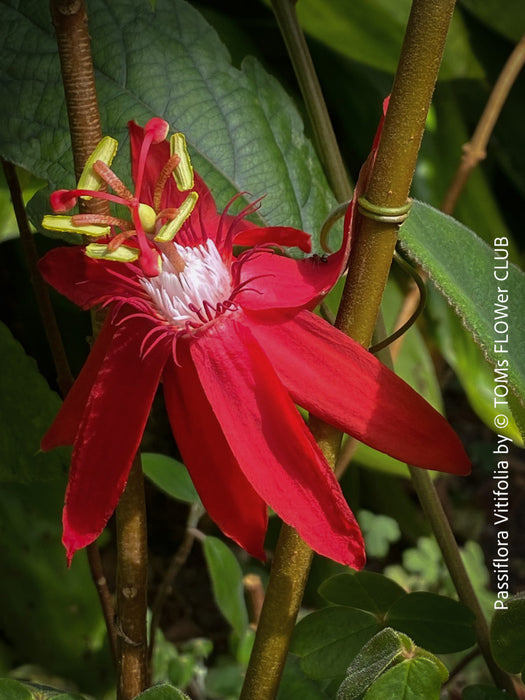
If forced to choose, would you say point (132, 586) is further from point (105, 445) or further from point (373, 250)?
point (373, 250)

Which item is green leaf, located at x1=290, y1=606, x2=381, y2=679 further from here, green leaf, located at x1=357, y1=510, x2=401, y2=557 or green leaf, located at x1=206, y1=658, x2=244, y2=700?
green leaf, located at x1=357, y1=510, x2=401, y2=557

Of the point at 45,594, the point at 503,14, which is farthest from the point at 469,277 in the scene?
the point at 503,14

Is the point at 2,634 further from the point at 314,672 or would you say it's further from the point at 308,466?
the point at 308,466

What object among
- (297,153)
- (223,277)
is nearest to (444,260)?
(223,277)

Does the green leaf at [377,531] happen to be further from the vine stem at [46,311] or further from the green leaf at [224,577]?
the vine stem at [46,311]

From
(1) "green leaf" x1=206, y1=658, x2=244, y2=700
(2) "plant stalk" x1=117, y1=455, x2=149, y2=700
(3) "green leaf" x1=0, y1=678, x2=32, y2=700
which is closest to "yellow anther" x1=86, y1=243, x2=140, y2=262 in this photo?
(2) "plant stalk" x1=117, y1=455, x2=149, y2=700
